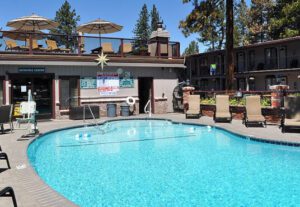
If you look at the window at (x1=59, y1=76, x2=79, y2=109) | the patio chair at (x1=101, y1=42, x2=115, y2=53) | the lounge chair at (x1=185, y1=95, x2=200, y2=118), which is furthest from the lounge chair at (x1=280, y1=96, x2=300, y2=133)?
the window at (x1=59, y1=76, x2=79, y2=109)

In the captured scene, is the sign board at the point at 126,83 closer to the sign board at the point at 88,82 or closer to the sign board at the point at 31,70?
the sign board at the point at 88,82

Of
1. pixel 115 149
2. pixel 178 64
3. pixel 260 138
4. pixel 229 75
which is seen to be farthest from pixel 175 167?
pixel 178 64

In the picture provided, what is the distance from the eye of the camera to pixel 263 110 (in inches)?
634

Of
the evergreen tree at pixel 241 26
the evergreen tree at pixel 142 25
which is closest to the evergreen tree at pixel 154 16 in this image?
the evergreen tree at pixel 142 25

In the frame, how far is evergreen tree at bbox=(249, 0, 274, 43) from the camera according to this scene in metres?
44.1

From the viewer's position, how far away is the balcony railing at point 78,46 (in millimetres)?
18516

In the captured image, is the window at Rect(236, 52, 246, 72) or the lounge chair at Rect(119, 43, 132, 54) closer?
the lounge chair at Rect(119, 43, 132, 54)

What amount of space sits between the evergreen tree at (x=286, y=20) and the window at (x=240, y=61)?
5.05 metres

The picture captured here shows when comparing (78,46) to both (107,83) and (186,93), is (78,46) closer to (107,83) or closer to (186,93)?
(107,83)

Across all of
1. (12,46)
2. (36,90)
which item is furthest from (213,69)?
(12,46)

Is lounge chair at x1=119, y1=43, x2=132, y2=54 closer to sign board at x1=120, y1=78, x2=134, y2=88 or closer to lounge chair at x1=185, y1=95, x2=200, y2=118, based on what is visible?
sign board at x1=120, y1=78, x2=134, y2=88

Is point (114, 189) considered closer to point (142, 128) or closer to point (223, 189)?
point (223, 189)

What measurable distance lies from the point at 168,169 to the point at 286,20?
3237 cm

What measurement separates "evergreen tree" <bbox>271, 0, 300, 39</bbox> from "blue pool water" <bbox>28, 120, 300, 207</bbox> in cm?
2500
